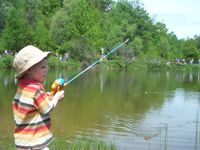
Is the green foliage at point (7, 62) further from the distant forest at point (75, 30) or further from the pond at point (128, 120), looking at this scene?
the pond at point (128, 120)

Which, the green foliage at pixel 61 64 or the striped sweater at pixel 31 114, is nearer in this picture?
the striped sweater at pixel 31 114

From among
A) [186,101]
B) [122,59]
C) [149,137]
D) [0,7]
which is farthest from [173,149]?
[0,7]

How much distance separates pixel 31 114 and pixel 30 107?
83 mm

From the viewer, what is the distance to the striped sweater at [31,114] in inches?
92.9

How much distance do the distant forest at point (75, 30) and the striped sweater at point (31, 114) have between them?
30.8 m

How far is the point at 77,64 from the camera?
109 feet

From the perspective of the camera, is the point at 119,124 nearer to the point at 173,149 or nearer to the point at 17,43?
the point at 173,149

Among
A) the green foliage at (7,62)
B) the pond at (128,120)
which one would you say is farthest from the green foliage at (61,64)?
the pond at (128,120)

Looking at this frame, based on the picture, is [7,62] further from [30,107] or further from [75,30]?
[30,107]

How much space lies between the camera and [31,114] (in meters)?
2.40

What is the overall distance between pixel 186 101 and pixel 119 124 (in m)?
4.77

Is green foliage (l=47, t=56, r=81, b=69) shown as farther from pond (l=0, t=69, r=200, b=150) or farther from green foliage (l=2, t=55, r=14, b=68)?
pond (l=0, t=69, r=200, b=150)

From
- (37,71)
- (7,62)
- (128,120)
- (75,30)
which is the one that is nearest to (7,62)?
(7,62)

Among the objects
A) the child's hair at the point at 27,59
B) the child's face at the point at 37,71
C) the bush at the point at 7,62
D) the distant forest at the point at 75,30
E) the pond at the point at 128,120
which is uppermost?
the distant forest at the point at 75,30
